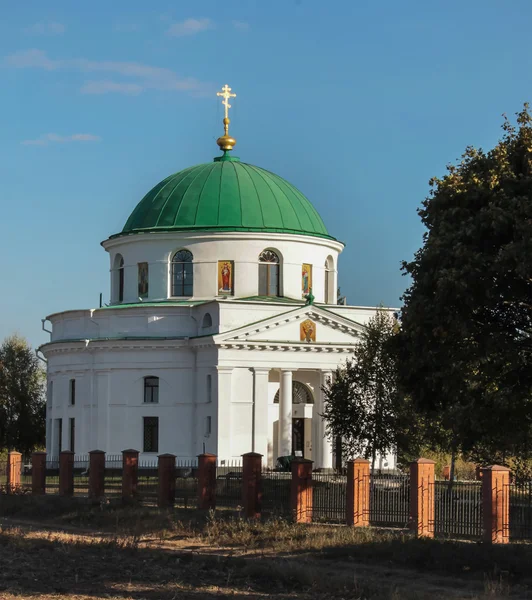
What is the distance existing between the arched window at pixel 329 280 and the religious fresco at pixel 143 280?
8.40 metres

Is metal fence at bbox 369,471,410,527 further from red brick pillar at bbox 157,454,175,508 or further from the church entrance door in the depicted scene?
the church entrance door

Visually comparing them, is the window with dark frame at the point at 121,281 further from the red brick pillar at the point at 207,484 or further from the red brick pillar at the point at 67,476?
the red brick pillar at the point at 207,484

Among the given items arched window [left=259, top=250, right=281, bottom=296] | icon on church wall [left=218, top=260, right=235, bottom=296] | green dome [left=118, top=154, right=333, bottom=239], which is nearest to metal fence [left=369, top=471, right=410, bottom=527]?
icon on church wall [left=218, top=260, right=235, bottom=296]

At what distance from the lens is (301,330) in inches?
2060

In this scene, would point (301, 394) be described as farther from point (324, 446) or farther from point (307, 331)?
point (307, 331)

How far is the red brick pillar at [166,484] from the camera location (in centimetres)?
3522

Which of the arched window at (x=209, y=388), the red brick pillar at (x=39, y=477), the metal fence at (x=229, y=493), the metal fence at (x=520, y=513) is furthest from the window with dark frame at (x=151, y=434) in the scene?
the metal fence at (x=520, y=513)

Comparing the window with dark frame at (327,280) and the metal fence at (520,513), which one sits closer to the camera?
the metal fence at (520,513)

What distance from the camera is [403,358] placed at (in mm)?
27406

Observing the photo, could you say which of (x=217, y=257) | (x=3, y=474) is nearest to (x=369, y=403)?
(x=3, y=474)

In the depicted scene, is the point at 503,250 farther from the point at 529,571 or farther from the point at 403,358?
the point at 529,571

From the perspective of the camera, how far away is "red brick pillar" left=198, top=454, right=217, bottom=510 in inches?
1332

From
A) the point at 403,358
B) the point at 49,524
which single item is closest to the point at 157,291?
the point at 49,524

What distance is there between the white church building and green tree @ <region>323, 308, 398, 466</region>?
10.8 metres
